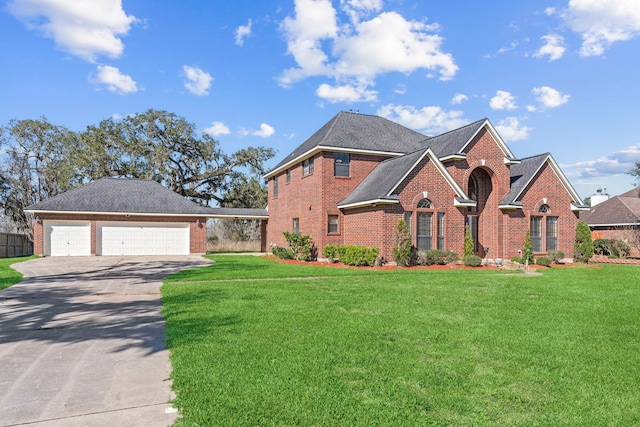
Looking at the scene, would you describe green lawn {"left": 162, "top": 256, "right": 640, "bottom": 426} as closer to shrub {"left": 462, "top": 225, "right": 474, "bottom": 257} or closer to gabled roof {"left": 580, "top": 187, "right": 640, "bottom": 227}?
shrub {"left": 462, "top": 225, "right": 474, "bottom": 257}

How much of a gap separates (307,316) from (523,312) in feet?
13.6

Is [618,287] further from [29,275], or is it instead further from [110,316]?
[29,275]

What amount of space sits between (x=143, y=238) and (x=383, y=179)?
16.4 m

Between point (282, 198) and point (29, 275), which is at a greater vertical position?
point (282, 198)

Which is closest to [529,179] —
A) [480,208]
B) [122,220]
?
[480,208]

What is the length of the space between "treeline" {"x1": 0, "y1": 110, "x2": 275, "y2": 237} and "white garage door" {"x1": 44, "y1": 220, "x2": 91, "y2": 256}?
12.7m

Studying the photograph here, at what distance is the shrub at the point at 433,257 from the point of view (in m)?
18.6

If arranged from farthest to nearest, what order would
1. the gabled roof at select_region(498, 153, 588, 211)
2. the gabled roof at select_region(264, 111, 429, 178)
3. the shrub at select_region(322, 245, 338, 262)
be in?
the gabled roof at select_region(264, 111, 429, 178) < the gabled roof at select_region(498, 153, 588, 211) < the shrub at select_region(322, 245, 338, 262)

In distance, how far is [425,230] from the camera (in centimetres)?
1931

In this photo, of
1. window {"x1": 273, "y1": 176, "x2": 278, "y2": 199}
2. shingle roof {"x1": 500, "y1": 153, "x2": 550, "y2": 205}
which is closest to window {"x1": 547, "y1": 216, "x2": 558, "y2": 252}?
shingle roof {"x1": 500, "y1": 153, "x2": 550, "y2": 205}

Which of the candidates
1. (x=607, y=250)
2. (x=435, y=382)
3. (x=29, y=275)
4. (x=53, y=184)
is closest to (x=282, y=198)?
(x=29, y=275)

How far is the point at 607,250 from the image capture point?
28.3 meters

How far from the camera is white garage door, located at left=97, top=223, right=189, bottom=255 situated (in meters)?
26.4

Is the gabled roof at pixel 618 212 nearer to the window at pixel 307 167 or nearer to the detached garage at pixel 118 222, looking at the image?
the window at pixel 307 167
